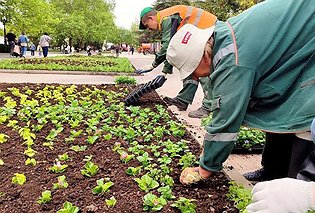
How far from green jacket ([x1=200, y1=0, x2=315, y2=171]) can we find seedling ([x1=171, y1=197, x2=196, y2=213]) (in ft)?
1.20

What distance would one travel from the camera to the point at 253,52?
1.92 meters

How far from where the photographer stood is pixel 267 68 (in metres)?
1.97

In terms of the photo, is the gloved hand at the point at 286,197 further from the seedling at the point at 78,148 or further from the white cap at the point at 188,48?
the seedling at the point at 78,148

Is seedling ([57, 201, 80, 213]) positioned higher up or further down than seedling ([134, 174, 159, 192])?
higher up

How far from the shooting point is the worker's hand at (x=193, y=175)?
2268mm

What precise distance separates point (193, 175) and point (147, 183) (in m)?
0.31

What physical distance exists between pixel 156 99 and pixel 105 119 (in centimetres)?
163

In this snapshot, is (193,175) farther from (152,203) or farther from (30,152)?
(30,152)

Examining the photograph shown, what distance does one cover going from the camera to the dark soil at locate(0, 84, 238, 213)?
6.86ft

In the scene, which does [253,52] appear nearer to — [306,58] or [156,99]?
[306,58]

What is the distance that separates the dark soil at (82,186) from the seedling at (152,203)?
3cm

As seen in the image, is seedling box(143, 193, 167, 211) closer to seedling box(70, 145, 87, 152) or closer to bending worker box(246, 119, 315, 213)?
bending worker box(246, 119, 315, 213)

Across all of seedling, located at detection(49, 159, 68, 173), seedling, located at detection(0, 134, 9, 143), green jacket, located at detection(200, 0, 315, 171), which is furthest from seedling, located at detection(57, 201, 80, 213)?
seedling, located at detection(0, 134, 9, 143)

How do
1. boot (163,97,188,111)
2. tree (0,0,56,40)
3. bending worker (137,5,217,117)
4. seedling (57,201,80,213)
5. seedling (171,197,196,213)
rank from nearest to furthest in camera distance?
seedling (57,201,80,213)
seedling (171,197,196,213)
bending worker (137,5,217,117)
boot (163,97,188,111)
tree (0,0,56,40)
